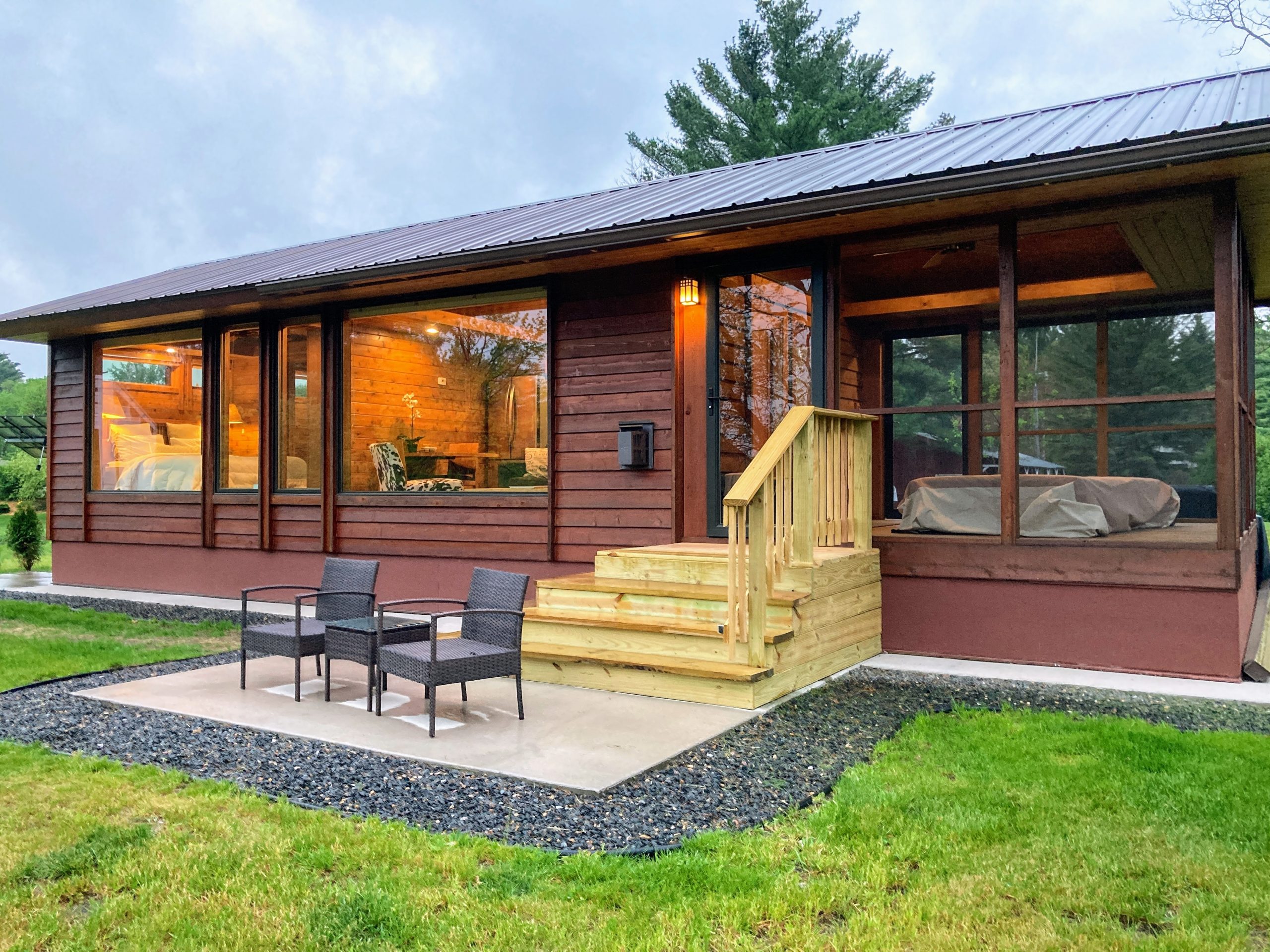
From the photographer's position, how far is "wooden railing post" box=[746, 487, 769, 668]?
453 cm

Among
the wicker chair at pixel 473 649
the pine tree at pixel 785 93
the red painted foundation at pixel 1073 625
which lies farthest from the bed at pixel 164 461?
the pine tree at pixel 785 93

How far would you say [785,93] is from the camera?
21484mm

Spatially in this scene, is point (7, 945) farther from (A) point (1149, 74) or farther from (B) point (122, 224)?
(B) point (122, 224)

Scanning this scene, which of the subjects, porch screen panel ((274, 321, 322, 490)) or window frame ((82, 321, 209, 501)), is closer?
porch screen panel ((274, 321, 322, 490))

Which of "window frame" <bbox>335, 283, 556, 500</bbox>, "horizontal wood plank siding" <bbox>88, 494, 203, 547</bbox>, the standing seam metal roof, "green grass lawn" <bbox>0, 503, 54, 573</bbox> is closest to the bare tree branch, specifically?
the standing seam metal roof

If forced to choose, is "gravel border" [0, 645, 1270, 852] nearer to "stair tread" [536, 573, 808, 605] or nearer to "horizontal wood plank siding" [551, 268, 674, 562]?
"stair tread" [536, 573, 808, 605]

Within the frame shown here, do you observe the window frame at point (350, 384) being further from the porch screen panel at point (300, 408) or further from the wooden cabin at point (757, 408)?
the porch screen panel at point (300, 408)

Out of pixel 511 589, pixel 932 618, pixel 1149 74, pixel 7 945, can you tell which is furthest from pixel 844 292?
pixel 1149 74

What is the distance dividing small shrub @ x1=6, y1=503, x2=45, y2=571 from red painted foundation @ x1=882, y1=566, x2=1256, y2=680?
10.4 meters

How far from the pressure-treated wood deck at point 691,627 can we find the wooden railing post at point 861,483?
0.10 m

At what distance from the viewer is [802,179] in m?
6.45

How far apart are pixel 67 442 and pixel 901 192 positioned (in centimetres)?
903

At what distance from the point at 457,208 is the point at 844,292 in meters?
114

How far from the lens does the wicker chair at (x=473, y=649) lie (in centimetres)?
404
